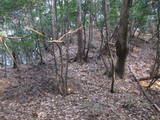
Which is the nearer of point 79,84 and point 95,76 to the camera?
point 79,84

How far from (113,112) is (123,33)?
351 centimetres

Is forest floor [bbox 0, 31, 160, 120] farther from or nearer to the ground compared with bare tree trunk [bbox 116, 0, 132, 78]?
nearer to the ground

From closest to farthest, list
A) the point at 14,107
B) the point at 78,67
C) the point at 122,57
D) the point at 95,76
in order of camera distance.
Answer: the point at 14,107
the point at 122,57
the point at 95,76
the point at 78,67

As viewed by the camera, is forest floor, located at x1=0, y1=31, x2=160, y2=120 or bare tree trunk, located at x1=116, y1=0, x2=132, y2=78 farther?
bare tree trunk, located at x1=116, y1=0, x2=132, y2=78

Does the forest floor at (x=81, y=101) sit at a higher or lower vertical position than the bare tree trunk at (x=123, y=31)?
lower

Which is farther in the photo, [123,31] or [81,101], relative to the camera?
[123,31]

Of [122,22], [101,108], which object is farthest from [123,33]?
[101,108]

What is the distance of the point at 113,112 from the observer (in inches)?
209

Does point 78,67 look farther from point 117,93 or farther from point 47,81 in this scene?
point 117,93

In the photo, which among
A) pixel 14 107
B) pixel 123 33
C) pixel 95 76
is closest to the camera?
pixel 14 107

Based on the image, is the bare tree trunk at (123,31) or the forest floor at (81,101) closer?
the forest floor at (81,101)

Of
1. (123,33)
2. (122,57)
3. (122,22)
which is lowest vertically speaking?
(122,57)

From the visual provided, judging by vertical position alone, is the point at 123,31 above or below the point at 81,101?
above

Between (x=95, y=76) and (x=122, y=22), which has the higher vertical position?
(x=122, y=22)
